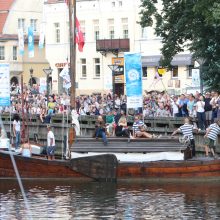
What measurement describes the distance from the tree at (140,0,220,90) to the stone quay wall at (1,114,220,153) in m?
2.37

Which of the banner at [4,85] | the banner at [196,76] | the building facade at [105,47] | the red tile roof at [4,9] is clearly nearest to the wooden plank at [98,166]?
the banner at [4,85]

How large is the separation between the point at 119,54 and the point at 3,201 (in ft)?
167

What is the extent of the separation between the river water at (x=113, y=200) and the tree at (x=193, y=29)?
23.4 feet

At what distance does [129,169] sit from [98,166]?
1.15m

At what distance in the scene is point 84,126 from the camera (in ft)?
173

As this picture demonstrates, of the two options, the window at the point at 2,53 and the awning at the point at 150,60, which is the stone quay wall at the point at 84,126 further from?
the window at the point at 2,53

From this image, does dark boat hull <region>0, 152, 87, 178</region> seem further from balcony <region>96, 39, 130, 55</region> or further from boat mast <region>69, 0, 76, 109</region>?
balcony <region>96, 39, 130, 55</region>

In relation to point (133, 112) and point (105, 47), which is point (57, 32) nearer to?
point (105, 47)

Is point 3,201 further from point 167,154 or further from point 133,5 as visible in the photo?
point 133,5

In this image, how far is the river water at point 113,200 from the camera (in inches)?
1241

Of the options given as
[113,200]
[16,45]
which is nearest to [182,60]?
[16,45]

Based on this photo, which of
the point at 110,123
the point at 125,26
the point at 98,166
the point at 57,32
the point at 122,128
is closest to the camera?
the point at 98,166

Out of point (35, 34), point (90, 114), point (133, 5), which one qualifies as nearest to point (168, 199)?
point (90, 114)

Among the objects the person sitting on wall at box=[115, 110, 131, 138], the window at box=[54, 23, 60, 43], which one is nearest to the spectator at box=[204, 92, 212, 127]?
the person sitting on wall at box=[115, 110, 131, 138]
